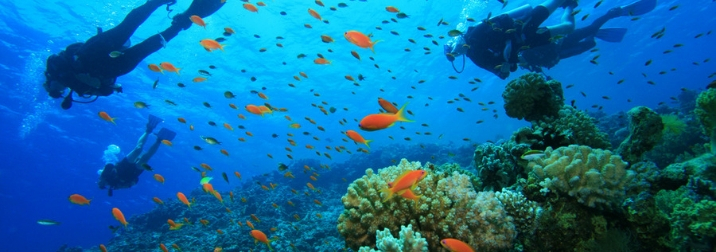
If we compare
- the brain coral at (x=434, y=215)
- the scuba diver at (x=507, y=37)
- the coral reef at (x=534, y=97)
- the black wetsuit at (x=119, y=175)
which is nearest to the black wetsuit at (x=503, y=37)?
the scuba diver at (x=507, y=37)

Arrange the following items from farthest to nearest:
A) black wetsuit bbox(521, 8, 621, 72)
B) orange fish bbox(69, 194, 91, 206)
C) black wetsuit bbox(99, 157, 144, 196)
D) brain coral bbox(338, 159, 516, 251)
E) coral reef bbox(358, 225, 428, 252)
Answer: black wetsuit bbox(99, 157, 144, 196) < black wetsuit bbox(521, 8, 621, 72) < orange fish bbox(69, 194, 91, 206) < brain coral bbox(338, 159, 516, 251) < coral reef bbox(358, 225, 428, 252)

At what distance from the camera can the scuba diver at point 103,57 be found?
899 centimetres

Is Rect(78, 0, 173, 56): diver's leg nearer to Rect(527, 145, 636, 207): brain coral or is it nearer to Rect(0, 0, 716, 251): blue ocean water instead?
Rect(0, 0, 716, 251): blue ocean water

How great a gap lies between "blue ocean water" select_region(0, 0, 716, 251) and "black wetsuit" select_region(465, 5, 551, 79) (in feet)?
8.04

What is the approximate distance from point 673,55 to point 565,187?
2944 inches

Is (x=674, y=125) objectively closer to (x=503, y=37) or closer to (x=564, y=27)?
(x=503, y=37)

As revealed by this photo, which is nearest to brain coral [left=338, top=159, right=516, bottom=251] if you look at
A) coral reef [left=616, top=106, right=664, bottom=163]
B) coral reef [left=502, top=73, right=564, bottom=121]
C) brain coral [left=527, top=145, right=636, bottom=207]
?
brain coral [left=527, top=145, right=636, bottom=207]

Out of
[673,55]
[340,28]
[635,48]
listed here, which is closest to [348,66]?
[340,28]

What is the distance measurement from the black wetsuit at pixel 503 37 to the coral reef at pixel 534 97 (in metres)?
2.86

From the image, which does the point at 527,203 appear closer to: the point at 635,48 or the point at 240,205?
the point at 240,205

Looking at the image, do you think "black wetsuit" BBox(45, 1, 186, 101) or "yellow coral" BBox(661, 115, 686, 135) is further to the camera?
"black wetsuit" BBox(45, 1, 186, 101)

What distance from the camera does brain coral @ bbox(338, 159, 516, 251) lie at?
3.02 meters

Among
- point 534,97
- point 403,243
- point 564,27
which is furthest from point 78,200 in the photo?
point 564,27

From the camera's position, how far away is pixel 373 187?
3.60 metres
